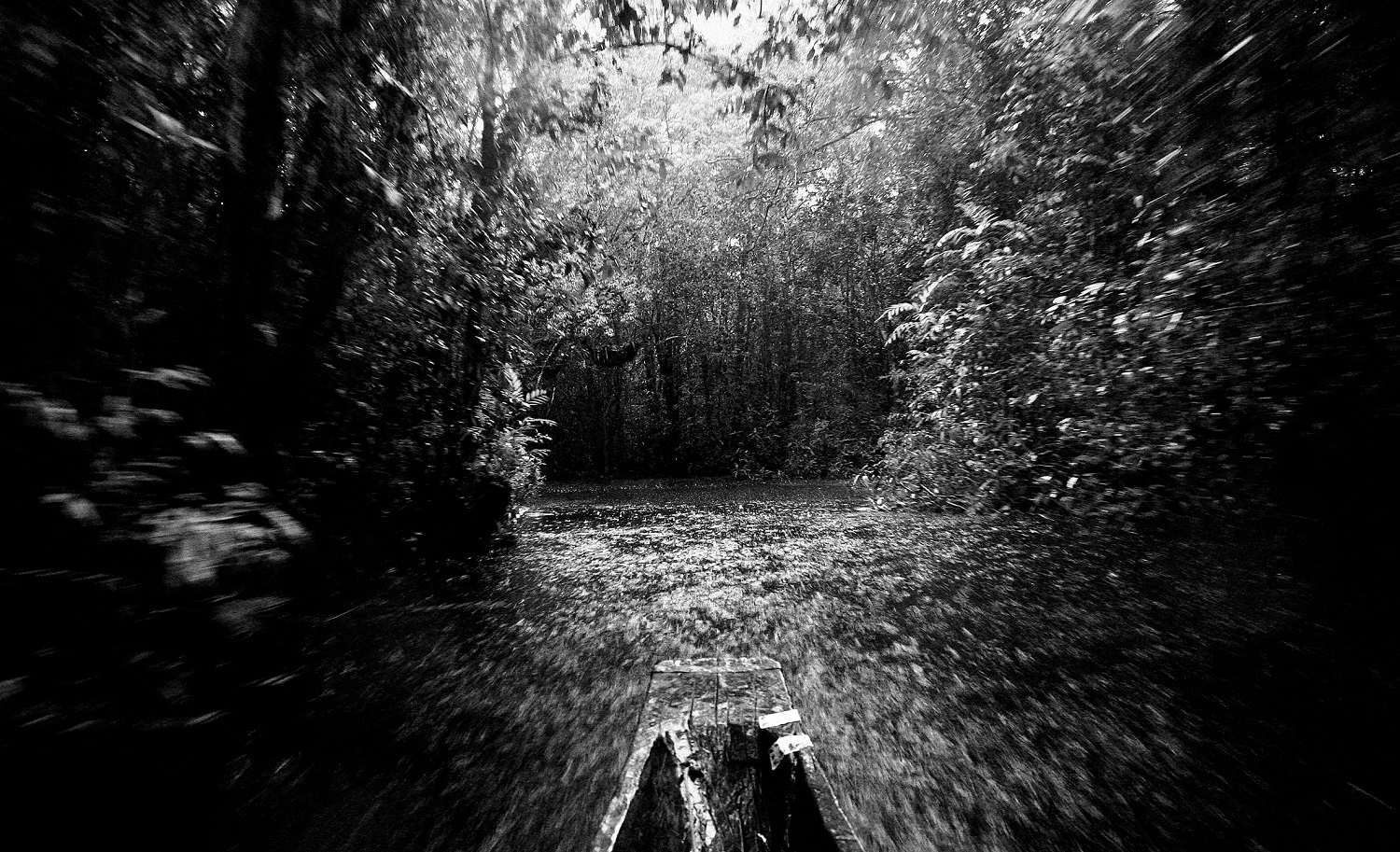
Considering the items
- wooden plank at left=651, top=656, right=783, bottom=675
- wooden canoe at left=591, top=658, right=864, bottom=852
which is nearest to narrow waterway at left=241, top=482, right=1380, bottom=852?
wooden plank at left=651, top=656, right=783, bottom=675

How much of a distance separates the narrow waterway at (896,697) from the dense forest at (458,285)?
0.45 meters

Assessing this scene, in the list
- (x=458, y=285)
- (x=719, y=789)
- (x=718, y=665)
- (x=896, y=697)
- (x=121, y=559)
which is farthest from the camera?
(x=458, y=285)

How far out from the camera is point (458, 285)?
4.29 metres

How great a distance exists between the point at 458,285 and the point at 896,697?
4.13 metres

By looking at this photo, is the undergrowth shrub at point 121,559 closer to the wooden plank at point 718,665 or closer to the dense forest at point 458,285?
the dense forest at point 458,285

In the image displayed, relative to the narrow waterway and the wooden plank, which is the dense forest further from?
the wooden plank

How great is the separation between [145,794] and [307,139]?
8.23 feet

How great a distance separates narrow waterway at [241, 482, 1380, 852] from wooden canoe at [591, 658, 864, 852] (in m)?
0.70

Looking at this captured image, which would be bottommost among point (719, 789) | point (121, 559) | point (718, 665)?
point (719, 789)

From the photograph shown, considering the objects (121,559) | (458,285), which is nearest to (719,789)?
(121,559)

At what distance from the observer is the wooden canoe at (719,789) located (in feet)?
3.23

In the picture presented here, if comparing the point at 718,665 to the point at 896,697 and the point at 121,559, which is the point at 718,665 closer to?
the point at 896,697

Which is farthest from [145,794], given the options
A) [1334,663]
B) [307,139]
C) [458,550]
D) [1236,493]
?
[1236,493]

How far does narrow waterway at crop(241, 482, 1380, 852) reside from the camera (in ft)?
5.46
